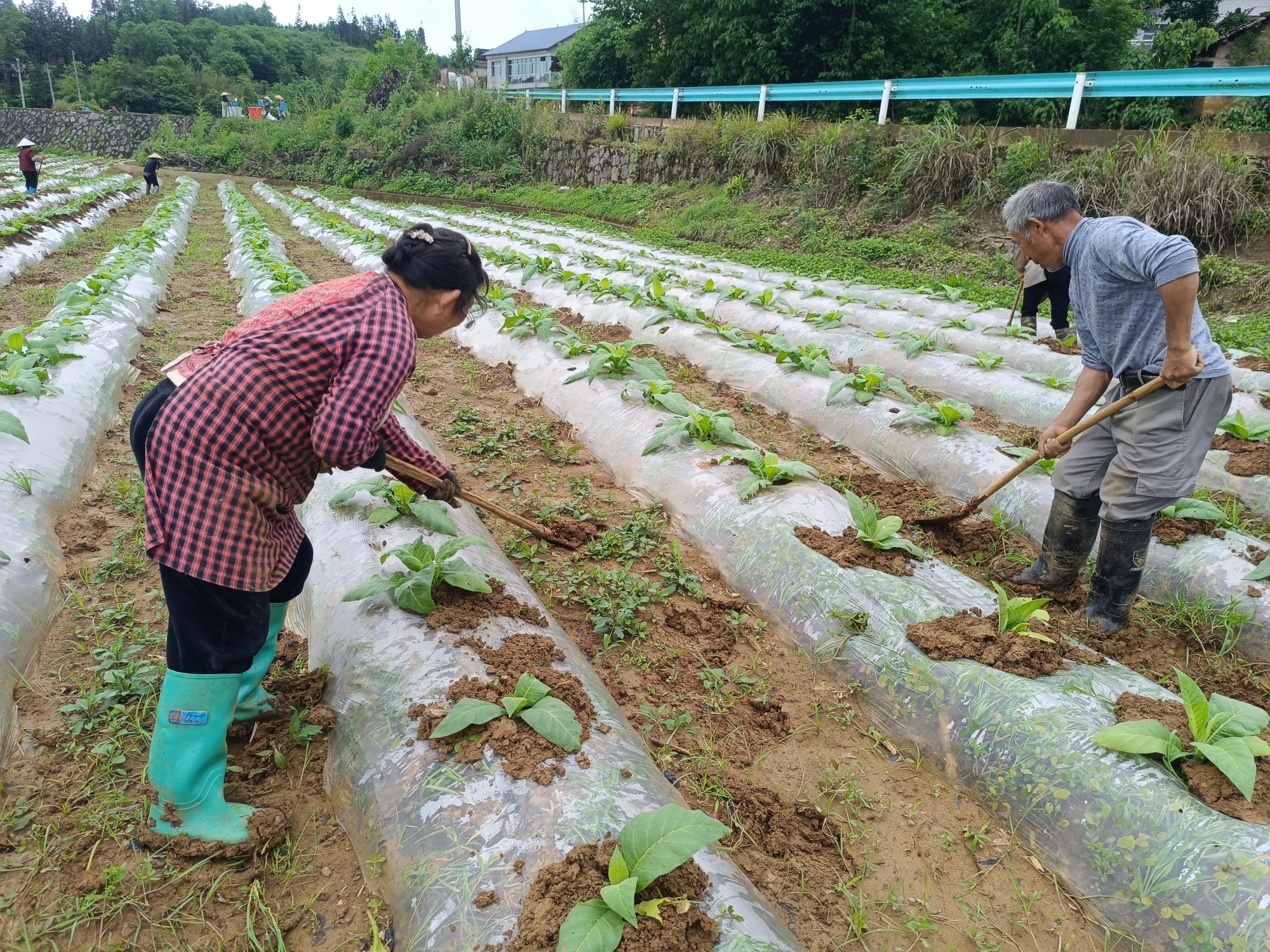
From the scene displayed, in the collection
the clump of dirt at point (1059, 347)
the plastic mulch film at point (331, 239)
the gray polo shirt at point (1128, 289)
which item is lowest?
the clump of dirt at point (1059, 347)

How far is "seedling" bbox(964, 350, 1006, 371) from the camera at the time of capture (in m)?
5.85

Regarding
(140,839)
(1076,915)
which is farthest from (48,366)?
(1076,915)

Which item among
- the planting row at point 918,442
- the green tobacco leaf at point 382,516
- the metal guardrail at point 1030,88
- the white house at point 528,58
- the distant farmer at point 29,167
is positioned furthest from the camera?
the white house at point 528,58

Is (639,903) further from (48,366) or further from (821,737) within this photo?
(48,366)

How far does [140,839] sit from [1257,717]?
3.29m

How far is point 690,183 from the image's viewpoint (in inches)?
709

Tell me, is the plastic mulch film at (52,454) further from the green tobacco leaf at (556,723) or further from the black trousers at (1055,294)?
the black trousers at (1055,294)

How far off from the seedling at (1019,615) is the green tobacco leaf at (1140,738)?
503 millimetres

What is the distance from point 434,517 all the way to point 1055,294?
6.30m

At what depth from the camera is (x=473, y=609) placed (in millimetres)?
2680

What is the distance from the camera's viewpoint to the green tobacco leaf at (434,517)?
3.01 metres

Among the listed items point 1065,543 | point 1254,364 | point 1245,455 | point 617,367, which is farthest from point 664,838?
point 1254,364

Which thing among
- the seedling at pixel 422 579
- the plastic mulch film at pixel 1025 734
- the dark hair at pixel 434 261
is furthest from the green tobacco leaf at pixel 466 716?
the plastic mulch film at pixel 1025 734

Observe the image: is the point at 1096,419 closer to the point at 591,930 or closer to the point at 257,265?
the point at 591,930
